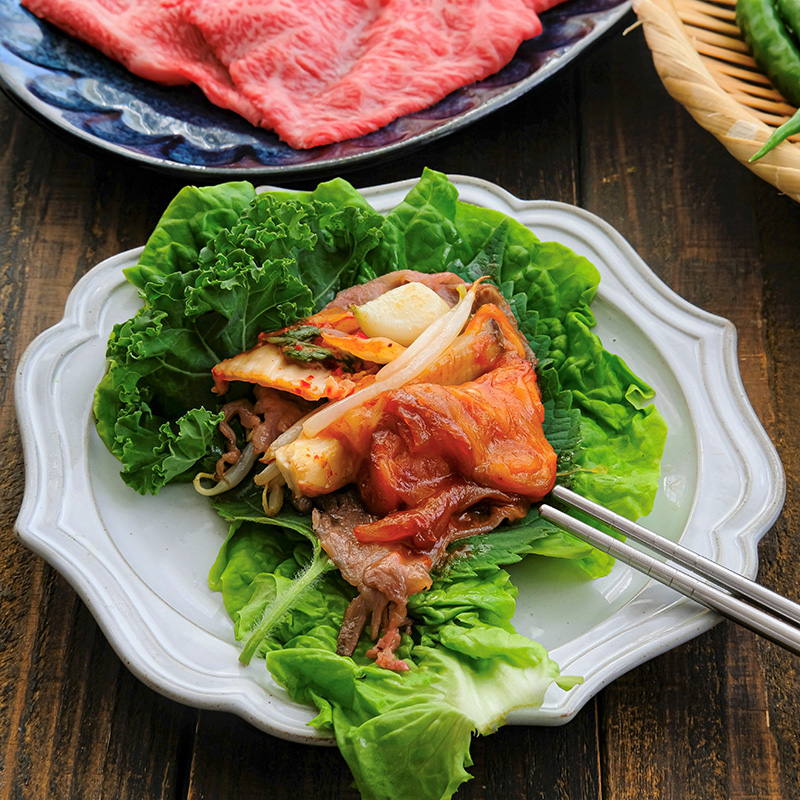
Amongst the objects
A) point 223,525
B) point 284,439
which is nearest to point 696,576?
point 284,439

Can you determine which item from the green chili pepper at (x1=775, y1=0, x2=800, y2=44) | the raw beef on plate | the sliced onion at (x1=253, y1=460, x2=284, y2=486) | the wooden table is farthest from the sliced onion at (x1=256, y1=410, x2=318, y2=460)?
the green chili pepper at (x1=775, y1=0, x2=800, y2=44)

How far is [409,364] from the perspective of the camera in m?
2.54

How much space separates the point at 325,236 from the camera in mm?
2854

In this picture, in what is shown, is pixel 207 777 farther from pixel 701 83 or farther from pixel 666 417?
pixel 701 83

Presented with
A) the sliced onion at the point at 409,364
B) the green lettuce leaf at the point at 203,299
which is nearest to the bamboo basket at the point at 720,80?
the sliced onion at the point at 409,364

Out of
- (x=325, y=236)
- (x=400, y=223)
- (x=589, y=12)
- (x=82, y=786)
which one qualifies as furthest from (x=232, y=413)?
(x=589, y=12)

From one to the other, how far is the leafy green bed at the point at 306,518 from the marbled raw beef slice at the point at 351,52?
0.72 meters

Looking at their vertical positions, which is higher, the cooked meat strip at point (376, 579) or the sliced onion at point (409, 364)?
the sliced onion at point (409, 364)

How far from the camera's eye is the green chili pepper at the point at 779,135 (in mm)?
3061

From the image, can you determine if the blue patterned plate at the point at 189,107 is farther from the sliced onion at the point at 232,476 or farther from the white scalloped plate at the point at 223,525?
the sliced onion at the point at 232,476

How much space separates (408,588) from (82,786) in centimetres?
108

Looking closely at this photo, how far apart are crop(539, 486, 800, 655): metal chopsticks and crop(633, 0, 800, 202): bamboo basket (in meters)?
1.55

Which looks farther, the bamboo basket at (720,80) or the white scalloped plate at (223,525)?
the bamboo basket at (720,80)

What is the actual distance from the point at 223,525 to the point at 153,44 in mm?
2383
